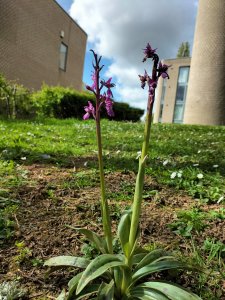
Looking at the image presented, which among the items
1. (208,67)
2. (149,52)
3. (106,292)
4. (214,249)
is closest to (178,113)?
(208,67)

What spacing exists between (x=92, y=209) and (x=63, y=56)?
24807 mm

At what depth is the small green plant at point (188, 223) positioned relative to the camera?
86.7 inches

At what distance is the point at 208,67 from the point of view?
21.4 metres

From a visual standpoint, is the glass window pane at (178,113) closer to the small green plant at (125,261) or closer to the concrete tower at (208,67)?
the concrete tower at (208,67)

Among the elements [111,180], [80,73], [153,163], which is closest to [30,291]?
[111,180]

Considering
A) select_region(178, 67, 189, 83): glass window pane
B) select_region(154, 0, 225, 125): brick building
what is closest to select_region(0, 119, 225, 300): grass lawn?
select_region(154, 0, 225, 125): brick building

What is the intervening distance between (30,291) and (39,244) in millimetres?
414

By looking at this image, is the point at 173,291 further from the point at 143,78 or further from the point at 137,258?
the point at 143,78

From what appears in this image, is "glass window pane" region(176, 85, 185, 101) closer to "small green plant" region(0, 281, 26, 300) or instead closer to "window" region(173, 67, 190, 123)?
"window" region(173, 67, 190, 123)

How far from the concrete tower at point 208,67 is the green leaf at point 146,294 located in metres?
21.7

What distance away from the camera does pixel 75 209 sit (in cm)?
254

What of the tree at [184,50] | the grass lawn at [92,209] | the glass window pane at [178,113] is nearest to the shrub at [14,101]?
the grass lawn at [92,209]

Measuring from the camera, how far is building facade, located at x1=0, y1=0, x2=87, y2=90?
17814 mm

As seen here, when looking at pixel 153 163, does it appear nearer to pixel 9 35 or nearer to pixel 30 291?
pixel 30 291
